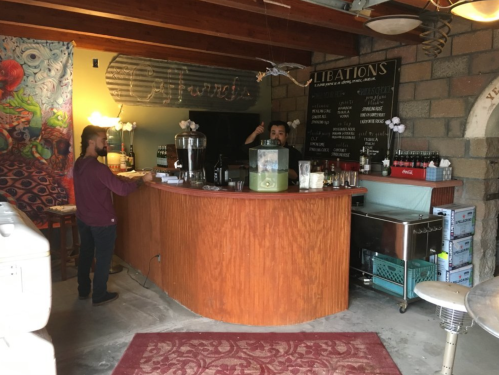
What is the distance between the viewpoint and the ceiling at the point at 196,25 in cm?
375

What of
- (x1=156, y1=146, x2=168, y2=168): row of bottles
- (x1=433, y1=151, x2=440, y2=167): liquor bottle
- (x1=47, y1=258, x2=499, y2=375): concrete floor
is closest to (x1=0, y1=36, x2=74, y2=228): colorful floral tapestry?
(x1=156, y1=146, x2=168, y2=168): row of bottles

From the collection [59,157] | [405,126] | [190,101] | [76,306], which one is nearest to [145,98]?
[190,101]

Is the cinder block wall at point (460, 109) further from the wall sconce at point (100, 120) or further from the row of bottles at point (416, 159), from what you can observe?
the wall sconce at point (100, 120)

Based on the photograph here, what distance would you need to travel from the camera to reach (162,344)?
10.3 feet

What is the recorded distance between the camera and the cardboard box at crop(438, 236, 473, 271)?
13.4ft

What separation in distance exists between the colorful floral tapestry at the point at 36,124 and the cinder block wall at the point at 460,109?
Answer: 13.2 feet

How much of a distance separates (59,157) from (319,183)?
10.9ft

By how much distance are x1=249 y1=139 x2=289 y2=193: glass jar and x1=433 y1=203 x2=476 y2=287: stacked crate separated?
186 cm

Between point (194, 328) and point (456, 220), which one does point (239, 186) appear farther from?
point (456, 220)

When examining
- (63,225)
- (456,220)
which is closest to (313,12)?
(456,220)

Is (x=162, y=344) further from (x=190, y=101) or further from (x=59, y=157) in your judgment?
(x=190, y=101)

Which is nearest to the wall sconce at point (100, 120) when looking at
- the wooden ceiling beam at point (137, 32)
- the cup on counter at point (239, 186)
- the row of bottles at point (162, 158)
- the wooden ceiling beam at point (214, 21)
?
the row of bottles at point (162, 158)

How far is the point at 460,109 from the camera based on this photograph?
4.32 meters

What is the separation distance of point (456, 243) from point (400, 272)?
67 centimetres
